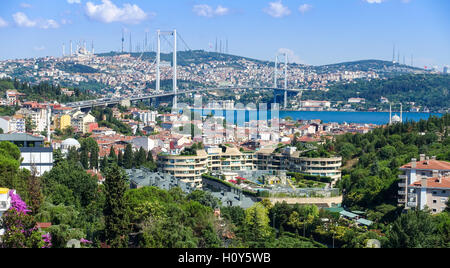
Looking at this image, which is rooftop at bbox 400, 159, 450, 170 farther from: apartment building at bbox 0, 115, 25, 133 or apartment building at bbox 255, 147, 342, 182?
apartment building at bbox 0, 115, 25, 133

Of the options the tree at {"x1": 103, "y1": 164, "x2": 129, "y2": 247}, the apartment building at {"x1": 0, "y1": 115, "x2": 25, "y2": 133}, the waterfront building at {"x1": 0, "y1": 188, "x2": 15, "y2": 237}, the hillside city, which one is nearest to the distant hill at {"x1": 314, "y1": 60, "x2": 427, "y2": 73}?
the hillside city

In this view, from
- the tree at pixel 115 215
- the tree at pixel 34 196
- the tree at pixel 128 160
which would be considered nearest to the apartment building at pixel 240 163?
the tree at pixel 128 160

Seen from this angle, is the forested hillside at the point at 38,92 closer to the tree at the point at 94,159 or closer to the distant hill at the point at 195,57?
the tree at the point at 94,159

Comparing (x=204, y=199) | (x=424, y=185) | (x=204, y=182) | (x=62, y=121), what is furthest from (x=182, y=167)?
(x=62, y=121)

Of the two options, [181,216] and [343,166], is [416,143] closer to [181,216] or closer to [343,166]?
[343,166]
